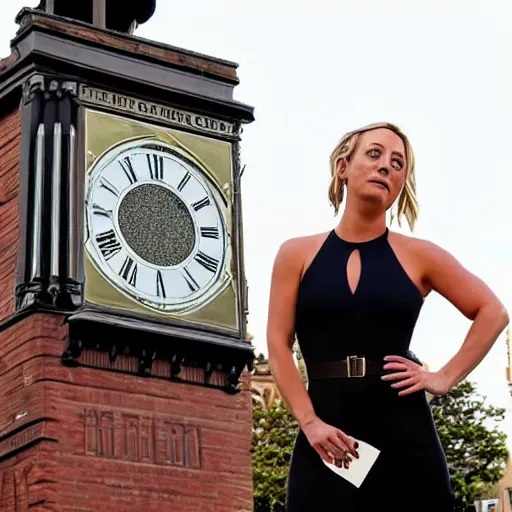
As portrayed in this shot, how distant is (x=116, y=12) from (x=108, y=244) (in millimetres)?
5426

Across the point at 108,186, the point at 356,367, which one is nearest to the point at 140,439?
the point at 108,186

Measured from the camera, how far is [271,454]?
35.4 metres

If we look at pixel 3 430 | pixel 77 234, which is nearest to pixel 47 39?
pixel 77 234

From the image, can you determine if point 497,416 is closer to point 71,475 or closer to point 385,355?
point 71,475

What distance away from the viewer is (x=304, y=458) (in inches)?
179

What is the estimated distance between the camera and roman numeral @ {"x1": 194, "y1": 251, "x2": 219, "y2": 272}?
2277 cm

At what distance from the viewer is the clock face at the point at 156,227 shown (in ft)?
71.7

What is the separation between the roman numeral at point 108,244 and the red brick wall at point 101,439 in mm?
1284

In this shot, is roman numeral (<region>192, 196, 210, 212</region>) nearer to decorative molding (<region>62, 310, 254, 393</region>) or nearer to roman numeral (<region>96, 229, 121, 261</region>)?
roman numeral (<region>96, 229, 121, 261</region>)

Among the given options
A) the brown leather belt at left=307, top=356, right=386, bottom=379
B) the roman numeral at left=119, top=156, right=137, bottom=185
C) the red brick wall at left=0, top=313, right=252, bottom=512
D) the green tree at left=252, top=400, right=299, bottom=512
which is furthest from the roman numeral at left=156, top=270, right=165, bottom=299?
the brown leather belt at left=307, top=356, right=386, bottom=379

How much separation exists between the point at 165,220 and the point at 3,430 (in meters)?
3.84

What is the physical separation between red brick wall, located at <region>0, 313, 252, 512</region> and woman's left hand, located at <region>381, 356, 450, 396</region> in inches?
643

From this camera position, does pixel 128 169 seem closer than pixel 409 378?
No

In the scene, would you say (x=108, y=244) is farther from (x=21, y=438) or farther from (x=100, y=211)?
(x=21, y=438)
